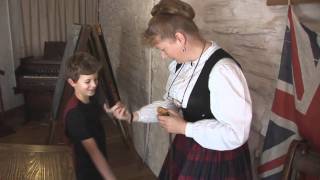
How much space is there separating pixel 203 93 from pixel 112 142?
8.32 feet

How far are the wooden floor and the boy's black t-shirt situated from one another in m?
1.10

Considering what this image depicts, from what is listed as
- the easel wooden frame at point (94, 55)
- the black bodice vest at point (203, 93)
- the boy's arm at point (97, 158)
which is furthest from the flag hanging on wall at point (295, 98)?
the easel wooden frame at point (94, 55)

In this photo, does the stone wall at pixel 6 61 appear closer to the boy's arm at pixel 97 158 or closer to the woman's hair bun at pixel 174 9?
the boy's arm at pixel 97 158

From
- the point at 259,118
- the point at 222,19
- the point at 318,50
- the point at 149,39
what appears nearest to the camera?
the point at 318,50

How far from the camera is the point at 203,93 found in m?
1.10

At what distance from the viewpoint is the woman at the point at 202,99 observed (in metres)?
1.03

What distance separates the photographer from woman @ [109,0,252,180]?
1.03m

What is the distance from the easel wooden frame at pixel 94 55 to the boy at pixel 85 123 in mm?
626

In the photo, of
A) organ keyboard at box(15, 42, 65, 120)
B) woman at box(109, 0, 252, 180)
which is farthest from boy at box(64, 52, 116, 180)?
organ keyboard at box(15, 42, 65, 120)

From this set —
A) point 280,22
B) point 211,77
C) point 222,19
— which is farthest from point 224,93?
point 222,19

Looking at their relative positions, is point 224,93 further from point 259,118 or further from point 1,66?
point 1,66

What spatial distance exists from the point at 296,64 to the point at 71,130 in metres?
1.02

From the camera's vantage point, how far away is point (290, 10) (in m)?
1.02

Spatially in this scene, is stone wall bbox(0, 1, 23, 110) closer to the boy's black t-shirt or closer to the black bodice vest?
the boy's black t-shirt
